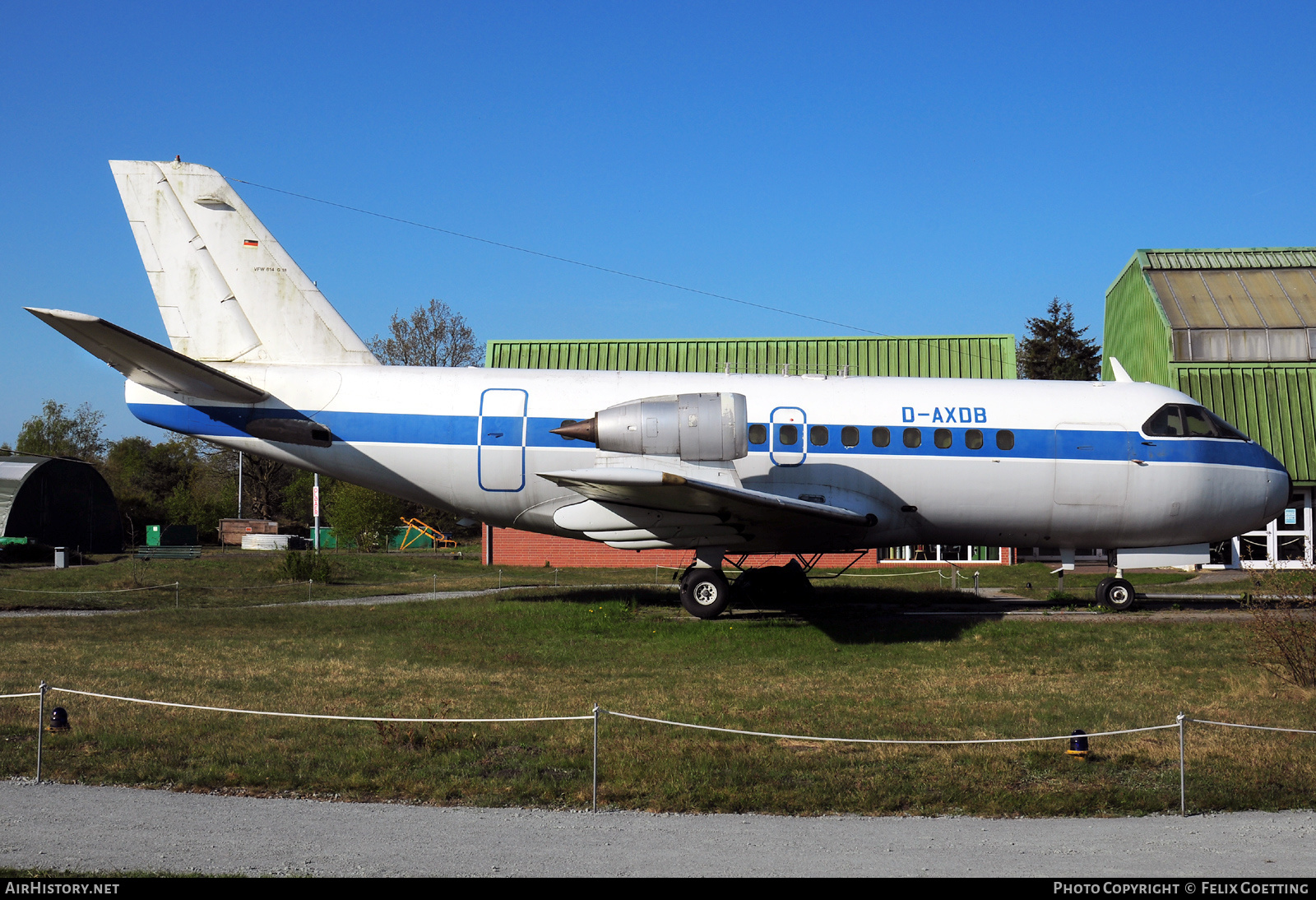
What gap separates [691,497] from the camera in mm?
16594

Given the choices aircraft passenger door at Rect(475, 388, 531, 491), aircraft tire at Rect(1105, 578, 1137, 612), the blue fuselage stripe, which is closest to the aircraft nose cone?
the blue fuselage stripe

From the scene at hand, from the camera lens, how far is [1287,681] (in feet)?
40.9

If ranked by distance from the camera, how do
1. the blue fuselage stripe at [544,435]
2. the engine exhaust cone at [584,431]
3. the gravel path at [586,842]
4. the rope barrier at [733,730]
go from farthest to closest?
the blue fuselage stripe at [544,435]
the engine exhaust cone at [584,431]
the rope barrier at [733,730]
the gravel path at [586,842]

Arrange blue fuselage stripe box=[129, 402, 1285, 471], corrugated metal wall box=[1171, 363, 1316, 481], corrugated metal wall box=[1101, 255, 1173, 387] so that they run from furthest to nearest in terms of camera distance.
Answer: corrugated metal wall box=[1101, 255, 1173, 387]
corrugated metal wall box=[1171, 363, 1316, 481]
blue fuselage stripe box=[129, 402, 1285, 471]

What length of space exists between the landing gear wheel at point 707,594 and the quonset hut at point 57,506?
33362mm

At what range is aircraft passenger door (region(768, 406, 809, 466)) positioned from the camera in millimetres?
18266

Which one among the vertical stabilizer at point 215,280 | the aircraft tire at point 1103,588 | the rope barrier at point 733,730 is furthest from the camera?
the aircraft tire at point 1103,588

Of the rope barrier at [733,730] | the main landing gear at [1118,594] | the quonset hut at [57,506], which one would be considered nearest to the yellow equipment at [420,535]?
the quonset hut at [57,506]

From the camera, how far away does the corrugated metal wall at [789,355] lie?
3784 centimetres

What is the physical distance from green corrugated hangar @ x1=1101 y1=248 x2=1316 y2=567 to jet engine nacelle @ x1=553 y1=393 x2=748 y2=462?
23.3 meters

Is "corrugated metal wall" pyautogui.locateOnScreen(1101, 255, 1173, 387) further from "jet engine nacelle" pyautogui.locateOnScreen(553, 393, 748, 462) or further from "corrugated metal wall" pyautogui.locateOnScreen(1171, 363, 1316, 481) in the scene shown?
"jet engine nacelle" pyautogui.locateOnScreen(553, 393, 748, 462)

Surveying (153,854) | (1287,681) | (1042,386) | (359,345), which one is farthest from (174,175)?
(1287,681)

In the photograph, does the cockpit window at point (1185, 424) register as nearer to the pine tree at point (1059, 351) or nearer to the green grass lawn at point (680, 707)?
the green grass lawn at point (680, 707)
